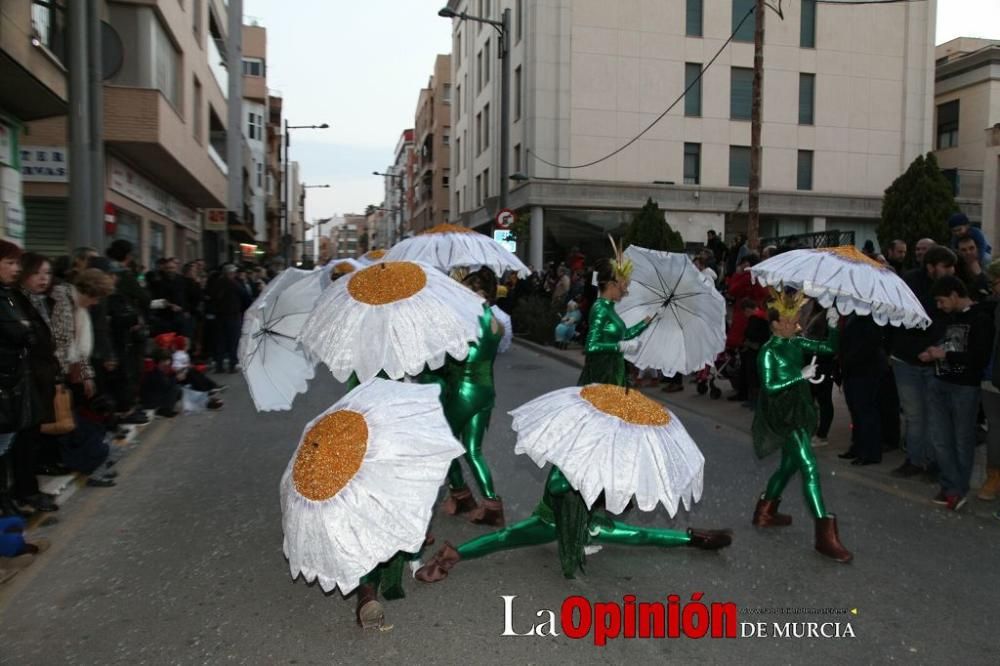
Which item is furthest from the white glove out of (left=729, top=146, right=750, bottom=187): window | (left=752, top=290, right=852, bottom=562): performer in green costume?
(left=729, top=146, right=750, bottom=187): window

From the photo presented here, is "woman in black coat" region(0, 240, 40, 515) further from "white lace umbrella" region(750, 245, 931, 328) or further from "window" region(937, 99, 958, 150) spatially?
"window" region(937, 99, 958, 150)

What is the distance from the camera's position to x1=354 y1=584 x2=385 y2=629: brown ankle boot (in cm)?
367

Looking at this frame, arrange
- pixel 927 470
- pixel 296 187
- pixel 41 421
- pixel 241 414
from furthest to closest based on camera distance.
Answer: pixel 296 187, pixel 241 414, pixel 927 470, pixel 41 421

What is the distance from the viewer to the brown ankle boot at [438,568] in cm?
420

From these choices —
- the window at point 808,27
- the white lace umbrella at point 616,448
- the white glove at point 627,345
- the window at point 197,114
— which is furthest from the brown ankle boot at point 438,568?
the window at point 808,27

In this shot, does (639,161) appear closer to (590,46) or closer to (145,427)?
(590,46)

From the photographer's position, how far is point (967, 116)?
1368 inches

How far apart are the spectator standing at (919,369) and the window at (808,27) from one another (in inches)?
1147

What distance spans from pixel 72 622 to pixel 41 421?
79.9 inches

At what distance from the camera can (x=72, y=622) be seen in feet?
12.6

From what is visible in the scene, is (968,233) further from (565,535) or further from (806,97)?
(806,97)

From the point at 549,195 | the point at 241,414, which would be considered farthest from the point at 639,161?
the point at 241,414

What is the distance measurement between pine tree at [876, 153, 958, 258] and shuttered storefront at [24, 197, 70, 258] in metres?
19.3

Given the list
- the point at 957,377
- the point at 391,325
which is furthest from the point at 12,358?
the point at 957,377
